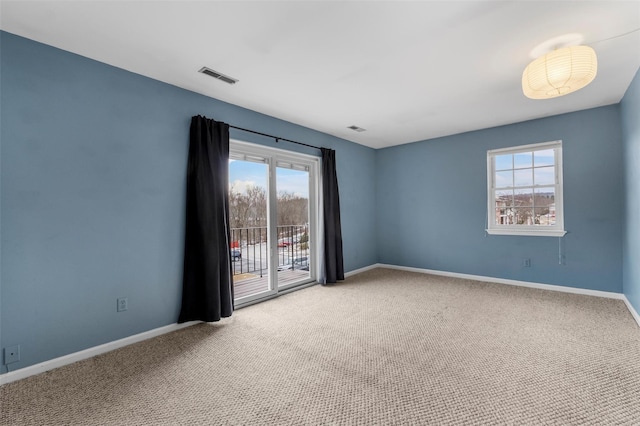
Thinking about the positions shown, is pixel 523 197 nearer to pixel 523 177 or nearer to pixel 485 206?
pixel 523 177

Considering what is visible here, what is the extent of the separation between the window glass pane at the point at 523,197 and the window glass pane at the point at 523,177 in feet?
0.35

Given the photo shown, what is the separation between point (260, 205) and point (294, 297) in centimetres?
138

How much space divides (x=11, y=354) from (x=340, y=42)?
3.36 m

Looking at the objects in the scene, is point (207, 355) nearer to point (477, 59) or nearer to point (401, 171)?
point (477, 59)

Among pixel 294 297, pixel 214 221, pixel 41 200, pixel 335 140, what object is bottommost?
pixel 294 297

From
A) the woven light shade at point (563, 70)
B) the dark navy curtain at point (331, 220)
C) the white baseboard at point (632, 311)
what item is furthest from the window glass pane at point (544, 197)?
the dark navy curtain at point (331, 220)

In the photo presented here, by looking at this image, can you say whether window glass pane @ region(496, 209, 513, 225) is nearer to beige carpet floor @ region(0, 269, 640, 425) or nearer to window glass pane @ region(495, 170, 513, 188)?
window glass pane @ region(495, 170, 513, 188)

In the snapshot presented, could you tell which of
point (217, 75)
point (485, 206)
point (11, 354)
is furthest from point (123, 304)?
point (485, 206)

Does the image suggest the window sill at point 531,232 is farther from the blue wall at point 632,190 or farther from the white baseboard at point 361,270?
the white baseboard at point 361,270

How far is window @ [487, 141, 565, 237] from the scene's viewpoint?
4066 mm

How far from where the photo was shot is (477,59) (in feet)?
8.21

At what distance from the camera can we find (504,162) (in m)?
4.52

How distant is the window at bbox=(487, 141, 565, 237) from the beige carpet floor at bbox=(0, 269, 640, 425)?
132 cm

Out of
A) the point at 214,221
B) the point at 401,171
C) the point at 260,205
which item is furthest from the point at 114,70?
the point at 401,171
